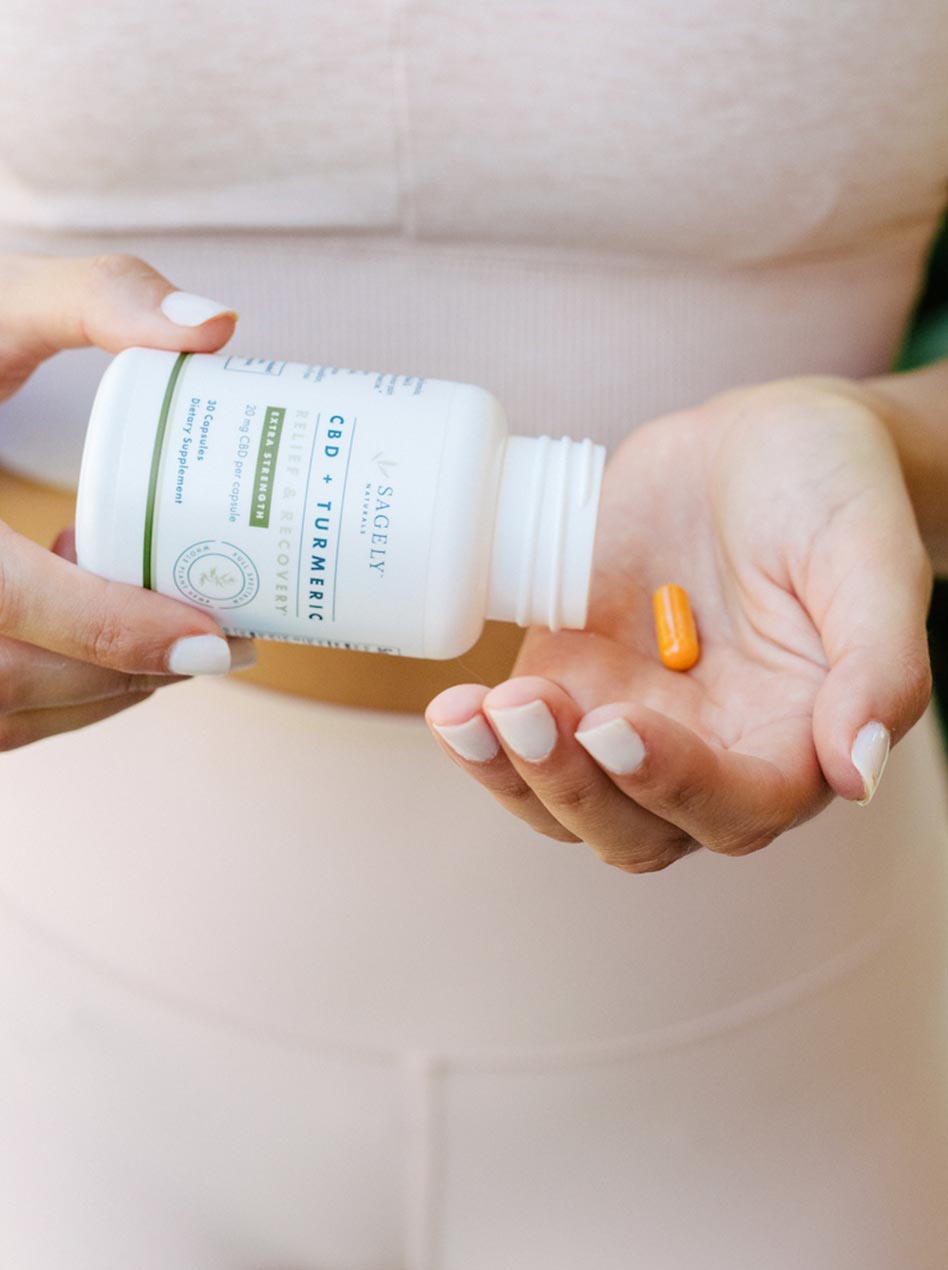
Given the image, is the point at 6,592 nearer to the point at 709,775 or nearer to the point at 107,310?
the point at 107,310

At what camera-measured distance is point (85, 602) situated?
0.54 m

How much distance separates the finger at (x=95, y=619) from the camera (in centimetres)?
53

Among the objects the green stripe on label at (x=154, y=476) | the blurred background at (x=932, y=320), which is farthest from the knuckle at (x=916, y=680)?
the blurred background at (x=932, y=320)

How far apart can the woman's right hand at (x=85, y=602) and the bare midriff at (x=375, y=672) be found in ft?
0.23

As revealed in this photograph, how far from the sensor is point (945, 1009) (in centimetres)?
70

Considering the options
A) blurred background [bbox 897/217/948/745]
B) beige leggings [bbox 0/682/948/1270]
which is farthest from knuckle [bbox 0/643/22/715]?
blurred background [bbox 897/217/948/745]

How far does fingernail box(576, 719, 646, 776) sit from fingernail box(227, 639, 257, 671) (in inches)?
8.3

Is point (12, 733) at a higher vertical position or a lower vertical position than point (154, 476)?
lower

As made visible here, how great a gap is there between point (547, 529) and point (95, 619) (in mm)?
203

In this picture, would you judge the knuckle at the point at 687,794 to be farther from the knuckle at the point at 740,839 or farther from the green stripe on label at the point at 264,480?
the green stripe on label at the point at 264,480

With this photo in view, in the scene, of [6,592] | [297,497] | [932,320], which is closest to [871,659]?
[297,497]

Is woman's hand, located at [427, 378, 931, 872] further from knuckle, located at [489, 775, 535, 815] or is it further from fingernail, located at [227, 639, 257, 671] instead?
fingernail, located at [227, 639, 257, 671]

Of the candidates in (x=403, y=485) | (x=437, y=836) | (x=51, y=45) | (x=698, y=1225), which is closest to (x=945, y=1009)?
(x=698, y=1225)

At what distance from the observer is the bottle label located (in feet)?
1.73
